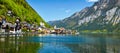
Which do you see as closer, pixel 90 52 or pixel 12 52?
pixel 12 52

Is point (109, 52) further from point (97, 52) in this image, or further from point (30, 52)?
point (30, 52)

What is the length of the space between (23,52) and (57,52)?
12492 mm

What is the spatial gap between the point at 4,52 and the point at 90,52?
25782 millimetres

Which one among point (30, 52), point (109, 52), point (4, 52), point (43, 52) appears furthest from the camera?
point (109, 52)

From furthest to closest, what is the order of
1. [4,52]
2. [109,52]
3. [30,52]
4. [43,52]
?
1. [109,52]
2. [43,52]
3. [30,52]
4. [4,52]

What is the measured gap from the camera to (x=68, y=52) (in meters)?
83.6

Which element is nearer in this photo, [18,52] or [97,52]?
[18,52]

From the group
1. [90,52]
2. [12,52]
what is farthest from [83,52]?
[12,52]

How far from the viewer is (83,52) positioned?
8325 cm

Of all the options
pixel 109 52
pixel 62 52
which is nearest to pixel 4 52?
pixel 62 52

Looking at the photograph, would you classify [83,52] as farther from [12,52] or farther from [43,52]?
[12,52]

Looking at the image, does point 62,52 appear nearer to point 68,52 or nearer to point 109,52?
point 68,52

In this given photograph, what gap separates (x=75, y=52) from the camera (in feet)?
273

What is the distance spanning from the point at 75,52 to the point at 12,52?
19916 mm
